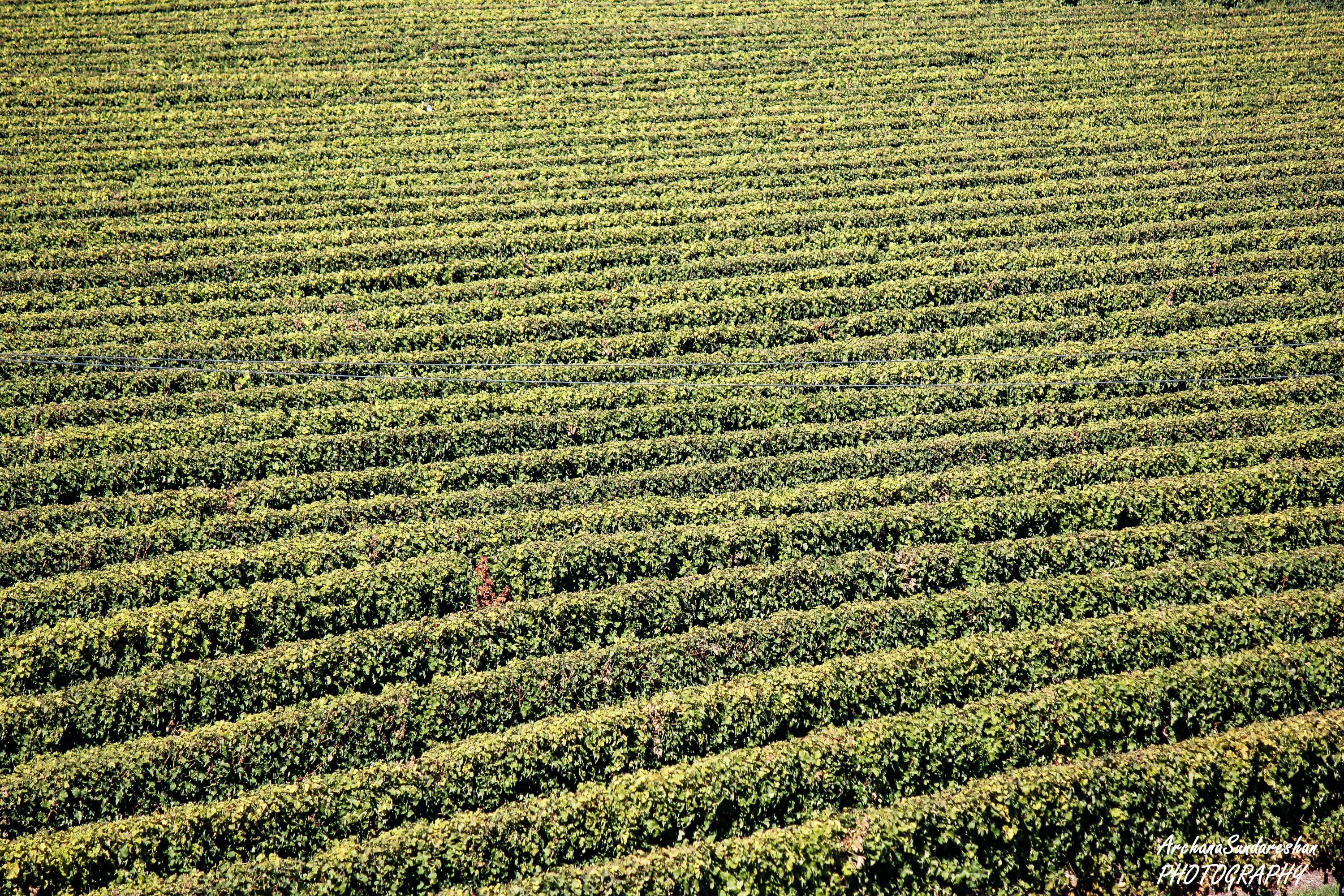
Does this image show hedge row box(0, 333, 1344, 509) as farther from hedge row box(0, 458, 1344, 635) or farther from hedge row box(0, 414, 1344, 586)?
hedge row box(0, 458, 1344, 635)

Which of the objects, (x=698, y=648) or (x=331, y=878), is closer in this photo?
(x=331, y=878)

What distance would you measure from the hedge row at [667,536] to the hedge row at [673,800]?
124 inches

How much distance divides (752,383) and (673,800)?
28.0 ft

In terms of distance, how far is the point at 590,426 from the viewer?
16312 mm

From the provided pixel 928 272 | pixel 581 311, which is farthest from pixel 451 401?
pixel 928 272

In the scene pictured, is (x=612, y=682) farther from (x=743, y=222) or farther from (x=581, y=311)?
(x=743, y=222)

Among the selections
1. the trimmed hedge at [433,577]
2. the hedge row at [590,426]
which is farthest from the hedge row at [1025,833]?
the hedge row at [590,426]

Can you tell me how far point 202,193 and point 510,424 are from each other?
12012 mm

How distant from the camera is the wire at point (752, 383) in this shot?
1697cm

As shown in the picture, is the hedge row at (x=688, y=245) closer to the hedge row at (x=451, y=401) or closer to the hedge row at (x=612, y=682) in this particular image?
the hedge row at (x=451, y=401)

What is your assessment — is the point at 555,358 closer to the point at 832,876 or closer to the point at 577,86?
the point at 832,876

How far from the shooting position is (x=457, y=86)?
86.6 feet

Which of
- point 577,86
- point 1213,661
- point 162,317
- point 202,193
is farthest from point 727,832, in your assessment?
point 577,86

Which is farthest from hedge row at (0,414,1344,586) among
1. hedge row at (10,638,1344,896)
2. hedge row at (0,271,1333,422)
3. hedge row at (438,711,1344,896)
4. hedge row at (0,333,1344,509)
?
hedge row at (438,711,1344,896)
